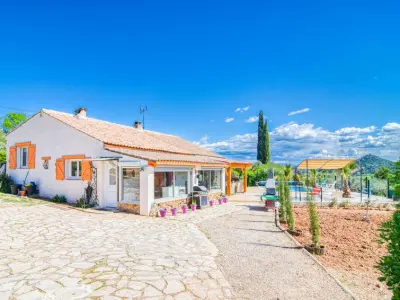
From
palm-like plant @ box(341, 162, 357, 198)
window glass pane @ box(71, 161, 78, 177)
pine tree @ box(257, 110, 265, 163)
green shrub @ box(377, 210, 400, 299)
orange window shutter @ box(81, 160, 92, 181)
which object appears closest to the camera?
green shrub @ box(377, 210, 400, 299)

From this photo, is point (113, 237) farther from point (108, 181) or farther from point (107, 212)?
point (108, 181)

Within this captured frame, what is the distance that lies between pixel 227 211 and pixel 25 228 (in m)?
10.1

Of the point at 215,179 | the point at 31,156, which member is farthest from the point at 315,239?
the point at 31,156

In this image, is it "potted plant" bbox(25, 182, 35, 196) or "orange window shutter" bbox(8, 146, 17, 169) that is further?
"orange window shutter" bbox(8, 146, 17, 169)

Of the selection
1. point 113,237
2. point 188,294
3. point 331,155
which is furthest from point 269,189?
point 331,155

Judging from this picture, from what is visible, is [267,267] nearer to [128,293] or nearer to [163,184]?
[128,293]

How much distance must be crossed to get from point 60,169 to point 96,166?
305cm

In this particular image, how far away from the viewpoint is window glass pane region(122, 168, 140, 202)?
14.1 metres

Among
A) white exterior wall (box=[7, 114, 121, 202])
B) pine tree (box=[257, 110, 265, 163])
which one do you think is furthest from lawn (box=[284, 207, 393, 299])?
pine tree (box=[257, 110, 265, 163])

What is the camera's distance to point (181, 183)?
54.3ft

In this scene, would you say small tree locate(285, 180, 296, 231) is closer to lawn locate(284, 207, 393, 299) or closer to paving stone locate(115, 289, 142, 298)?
lawn locate(284, 207, 393, 299)

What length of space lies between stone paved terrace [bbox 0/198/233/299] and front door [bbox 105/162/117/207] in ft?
10.3

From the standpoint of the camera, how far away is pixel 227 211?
15.7 m

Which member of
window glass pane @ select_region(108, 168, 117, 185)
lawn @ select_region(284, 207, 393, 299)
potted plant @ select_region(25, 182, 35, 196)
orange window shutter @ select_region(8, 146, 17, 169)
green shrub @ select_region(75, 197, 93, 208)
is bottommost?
lawn @ select_region(284, 207, 393, 299)
